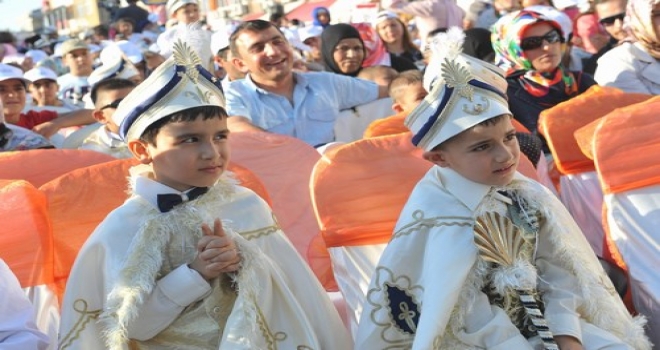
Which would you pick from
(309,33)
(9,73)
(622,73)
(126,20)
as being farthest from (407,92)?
(126,20)

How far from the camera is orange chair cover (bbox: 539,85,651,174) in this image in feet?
14.1

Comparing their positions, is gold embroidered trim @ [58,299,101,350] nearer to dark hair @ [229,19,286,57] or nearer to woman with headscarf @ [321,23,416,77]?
dark hair @ [229,19,286,57]

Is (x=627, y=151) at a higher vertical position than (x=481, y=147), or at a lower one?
lower

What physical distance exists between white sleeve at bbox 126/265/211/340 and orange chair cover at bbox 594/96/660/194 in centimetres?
182

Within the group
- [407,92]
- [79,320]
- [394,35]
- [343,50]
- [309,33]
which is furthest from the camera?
[309,33]

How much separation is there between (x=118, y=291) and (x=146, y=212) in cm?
27

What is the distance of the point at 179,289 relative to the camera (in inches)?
113

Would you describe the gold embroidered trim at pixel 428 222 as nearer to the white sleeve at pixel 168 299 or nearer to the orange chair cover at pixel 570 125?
A: the white sleeve at pixel 168 299

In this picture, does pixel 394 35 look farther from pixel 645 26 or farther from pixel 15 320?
pixel 15 320

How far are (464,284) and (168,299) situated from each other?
88cm

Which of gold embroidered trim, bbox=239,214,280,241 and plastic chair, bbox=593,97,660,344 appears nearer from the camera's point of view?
gold embroidered trim, bbox=239,214,280,241

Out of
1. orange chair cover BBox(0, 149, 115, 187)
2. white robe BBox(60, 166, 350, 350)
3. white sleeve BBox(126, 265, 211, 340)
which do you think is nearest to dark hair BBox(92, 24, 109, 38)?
orange chair cover BBox(0, 149, 115, 187)

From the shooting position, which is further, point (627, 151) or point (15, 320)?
point (627, 151)

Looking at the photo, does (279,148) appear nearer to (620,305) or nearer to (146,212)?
(146,212)
